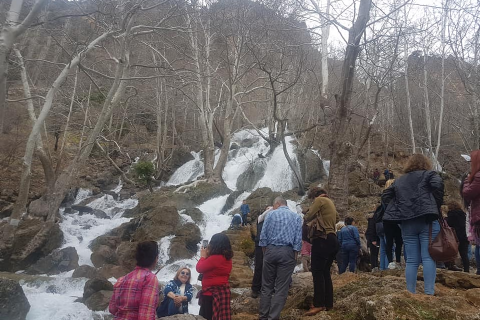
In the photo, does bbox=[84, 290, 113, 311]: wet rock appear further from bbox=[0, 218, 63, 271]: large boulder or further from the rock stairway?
bbox=[0, 218, 63, 271]: large boulder

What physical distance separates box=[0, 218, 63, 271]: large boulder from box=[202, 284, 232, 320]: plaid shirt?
34.1 feet

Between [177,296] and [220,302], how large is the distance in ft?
1.63

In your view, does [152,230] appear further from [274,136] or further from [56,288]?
[274,136]

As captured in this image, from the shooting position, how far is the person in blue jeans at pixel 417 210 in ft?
11.7

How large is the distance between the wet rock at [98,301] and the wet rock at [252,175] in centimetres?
1347

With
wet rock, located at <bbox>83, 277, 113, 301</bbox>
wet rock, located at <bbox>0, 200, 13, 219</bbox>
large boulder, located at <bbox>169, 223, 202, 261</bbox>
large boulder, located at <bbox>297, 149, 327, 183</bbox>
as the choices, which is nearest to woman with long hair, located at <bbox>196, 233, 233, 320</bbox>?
wet rock, located at <bbox>83, 277, 113, 301</bbox>

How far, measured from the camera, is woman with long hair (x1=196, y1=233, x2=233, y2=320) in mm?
3906

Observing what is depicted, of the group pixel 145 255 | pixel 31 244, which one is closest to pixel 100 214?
pixel 31 244

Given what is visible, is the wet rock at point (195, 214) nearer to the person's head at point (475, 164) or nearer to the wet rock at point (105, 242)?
the wet rock at point (105, 242)

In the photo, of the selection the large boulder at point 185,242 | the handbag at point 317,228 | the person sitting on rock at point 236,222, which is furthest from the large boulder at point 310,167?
the handbag at point 317,228

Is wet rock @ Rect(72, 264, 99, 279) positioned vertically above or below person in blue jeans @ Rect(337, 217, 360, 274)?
below

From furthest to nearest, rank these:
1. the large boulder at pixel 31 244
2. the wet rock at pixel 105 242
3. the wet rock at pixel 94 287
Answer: the wet rock at pixel 105 242, the large boulder at pixel 31 244, the wet rock at pixel 94 287

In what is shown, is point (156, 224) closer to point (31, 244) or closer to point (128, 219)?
point (128, 219)

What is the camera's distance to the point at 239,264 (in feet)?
33.8
